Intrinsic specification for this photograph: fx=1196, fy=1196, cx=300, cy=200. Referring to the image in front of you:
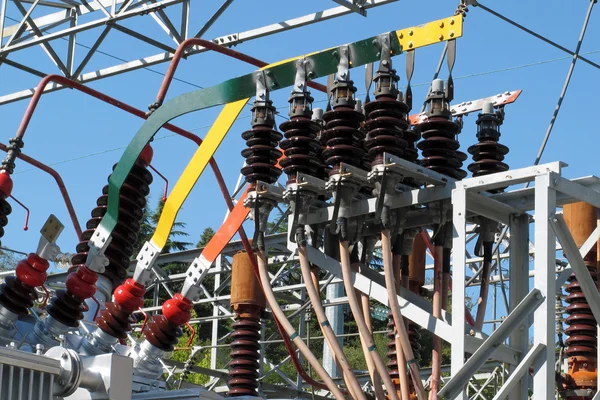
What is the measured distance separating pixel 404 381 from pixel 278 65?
1.98 m

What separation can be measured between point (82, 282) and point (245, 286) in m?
1.60

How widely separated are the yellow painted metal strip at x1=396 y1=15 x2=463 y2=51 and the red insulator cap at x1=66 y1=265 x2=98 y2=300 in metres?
2.15

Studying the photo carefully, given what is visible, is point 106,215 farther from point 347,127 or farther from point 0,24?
point 0,24

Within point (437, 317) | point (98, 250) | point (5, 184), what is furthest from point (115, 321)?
point (437, 317)

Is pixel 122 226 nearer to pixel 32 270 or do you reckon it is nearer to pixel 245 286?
pixel 32 270

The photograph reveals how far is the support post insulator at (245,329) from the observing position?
755 cm

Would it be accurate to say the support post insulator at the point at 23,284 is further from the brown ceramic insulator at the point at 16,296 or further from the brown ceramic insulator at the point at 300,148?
the brown ceramic insulator at the point at 300,148

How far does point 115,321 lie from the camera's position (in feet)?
21.4

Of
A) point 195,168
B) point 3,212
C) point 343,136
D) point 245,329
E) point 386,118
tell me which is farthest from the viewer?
point 245,329

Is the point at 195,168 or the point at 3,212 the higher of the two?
the point at 195,168

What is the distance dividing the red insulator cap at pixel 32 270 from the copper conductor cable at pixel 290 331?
1.22 m

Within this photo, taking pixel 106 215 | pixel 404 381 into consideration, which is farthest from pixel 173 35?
pixel 404 381

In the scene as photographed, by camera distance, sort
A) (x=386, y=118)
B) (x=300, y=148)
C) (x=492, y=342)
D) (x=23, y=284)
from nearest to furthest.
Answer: (x=492, y=342)
(x=386, y=118)
(x=300, y=148)
(x=23, y=284)

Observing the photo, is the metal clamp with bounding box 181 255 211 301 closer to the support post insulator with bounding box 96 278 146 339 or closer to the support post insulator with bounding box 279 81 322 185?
the support post insulator with bounding box 96 278 146 339
